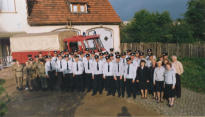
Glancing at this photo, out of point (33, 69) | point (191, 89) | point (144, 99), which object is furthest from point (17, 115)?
point (191, 89)

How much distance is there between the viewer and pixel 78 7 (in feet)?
55.1

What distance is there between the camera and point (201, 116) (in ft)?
17.0

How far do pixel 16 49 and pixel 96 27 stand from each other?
26.4 ft

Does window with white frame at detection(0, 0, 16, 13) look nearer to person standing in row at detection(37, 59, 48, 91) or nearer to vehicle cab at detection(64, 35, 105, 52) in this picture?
vehicle cab at detection(64, 35, 105, 52)

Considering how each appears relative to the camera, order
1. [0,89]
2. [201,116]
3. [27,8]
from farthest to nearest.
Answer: [27,8] → [201,116] → [0,89]

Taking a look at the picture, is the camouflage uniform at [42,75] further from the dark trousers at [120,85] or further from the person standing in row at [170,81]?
the person standing in row at [170,81]

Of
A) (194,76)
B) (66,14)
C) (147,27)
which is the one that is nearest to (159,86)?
(194,76)

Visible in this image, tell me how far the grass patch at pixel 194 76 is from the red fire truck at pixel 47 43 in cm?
482

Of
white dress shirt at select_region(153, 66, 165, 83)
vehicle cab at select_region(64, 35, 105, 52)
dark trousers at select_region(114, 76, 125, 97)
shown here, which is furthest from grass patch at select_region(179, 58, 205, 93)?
vehicle cab at select_region(64, 35, 105, 52)

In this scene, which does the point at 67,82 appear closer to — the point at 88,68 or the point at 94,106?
the point at 88,68

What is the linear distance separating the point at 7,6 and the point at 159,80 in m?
13.7

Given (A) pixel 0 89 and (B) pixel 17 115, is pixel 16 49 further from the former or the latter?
(A) pixel 0 89

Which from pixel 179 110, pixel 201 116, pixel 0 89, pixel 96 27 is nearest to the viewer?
pixel 0 89

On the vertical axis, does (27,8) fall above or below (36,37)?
above
